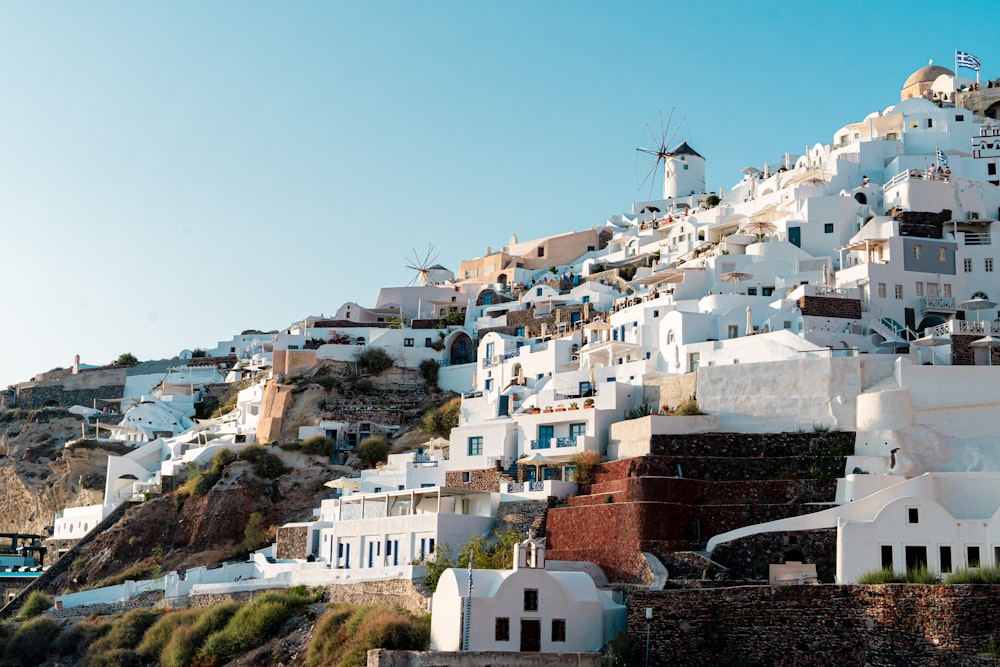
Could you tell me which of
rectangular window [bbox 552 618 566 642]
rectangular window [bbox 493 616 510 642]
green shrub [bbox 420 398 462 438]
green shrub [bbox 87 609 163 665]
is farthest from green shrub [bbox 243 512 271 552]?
rectangular window [bbox 552 618 566 642]

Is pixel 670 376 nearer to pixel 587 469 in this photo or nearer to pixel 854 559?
pixel 587 469

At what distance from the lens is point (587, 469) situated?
4294cm

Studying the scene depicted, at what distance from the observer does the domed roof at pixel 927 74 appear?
74750 millimetres

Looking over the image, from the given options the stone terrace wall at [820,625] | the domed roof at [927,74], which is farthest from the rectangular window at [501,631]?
the domed roof at [927,74]

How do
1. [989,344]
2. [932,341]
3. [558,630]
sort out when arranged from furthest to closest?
[932,341] → [989,344] → [558,630]

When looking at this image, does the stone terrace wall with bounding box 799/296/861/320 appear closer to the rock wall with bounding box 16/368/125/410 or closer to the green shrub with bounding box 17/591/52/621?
the green shrub with bounding box 17/591/52/621

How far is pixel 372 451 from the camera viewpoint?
59312mm

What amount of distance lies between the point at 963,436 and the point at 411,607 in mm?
17567

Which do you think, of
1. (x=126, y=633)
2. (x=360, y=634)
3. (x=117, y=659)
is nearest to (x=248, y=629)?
(x=117, y=659)

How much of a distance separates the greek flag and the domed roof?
352cm

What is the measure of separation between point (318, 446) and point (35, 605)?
535 inches

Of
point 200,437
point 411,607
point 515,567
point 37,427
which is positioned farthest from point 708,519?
point 37,427

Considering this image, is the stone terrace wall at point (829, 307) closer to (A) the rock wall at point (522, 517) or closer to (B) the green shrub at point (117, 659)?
(A) the rock wall at point (522, 517)

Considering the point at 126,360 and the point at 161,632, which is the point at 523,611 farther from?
the point at 126,360
